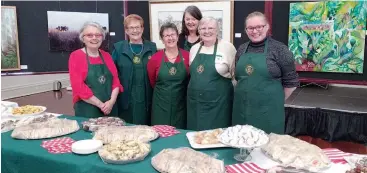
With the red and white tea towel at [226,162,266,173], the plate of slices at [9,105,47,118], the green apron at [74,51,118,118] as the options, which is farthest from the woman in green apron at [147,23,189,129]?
the red and white tea towel at [226,162,266,173]

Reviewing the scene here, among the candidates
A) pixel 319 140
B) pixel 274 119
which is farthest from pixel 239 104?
pixel 319 140

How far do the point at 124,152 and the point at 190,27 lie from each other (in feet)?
5.75

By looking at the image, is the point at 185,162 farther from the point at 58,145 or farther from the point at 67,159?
the point at 58,145

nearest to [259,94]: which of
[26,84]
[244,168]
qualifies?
[244,168]

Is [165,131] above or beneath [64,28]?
beneath

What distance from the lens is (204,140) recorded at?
180 cm

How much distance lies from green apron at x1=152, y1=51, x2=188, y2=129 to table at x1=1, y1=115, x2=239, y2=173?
82 centimetres

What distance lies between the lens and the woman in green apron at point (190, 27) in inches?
118

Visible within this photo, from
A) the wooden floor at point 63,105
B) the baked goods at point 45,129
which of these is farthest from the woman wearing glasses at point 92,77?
the wooden floor at point 63,105

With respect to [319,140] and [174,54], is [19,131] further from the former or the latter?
[319,140]

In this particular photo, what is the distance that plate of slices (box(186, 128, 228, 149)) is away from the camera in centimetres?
175

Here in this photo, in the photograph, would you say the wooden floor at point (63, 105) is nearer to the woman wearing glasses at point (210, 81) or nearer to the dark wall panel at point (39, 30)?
the dark wall panel at point (39, 30)

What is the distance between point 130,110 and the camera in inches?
117

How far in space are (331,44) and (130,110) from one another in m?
2.46
